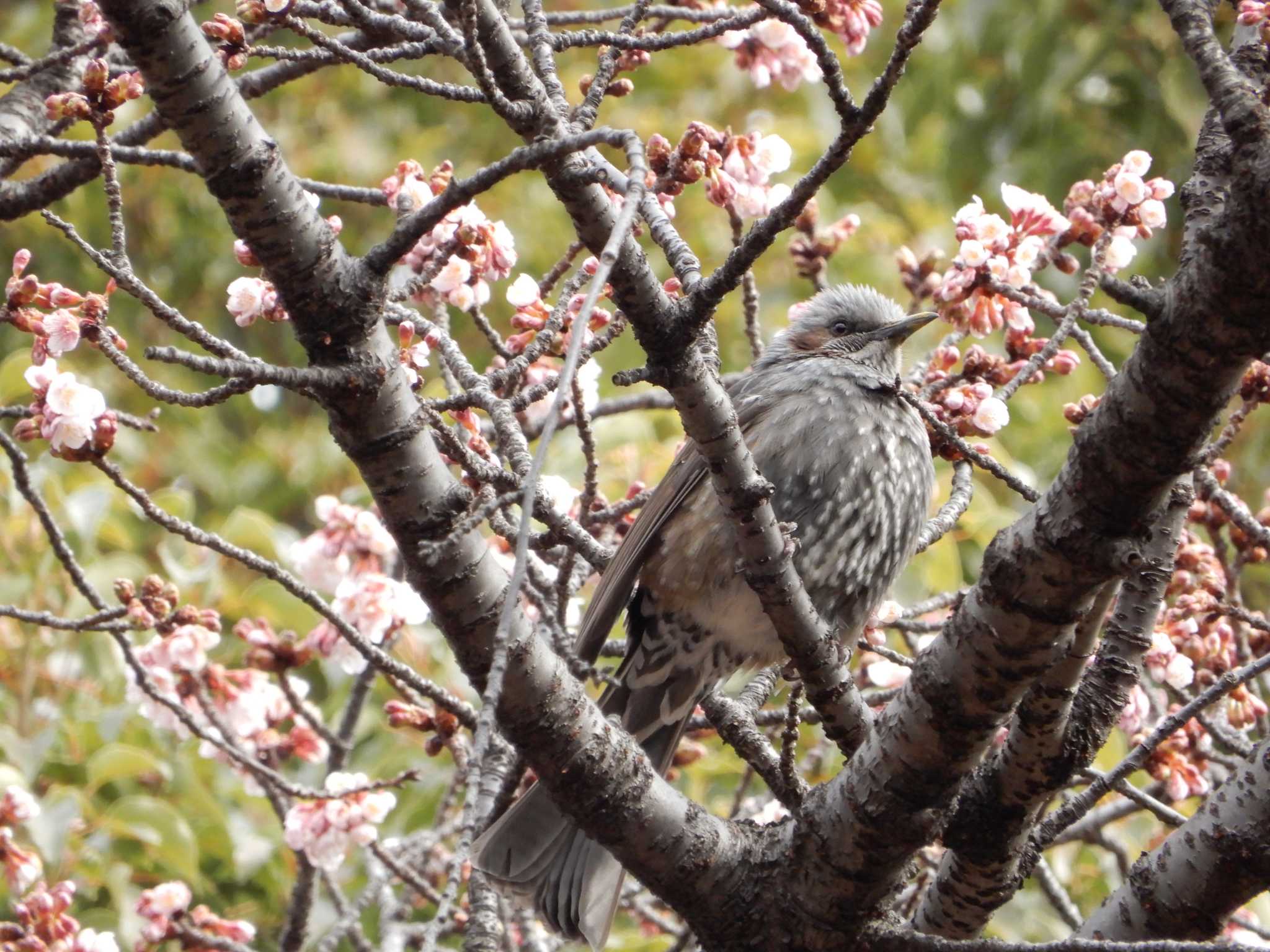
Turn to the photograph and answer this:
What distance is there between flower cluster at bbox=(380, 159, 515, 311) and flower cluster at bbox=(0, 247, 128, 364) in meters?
0.56

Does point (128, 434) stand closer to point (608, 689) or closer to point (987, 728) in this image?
point (608, 689)

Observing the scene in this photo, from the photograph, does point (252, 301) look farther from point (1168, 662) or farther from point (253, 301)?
point (1168, 662)

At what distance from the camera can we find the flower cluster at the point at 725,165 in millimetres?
2646

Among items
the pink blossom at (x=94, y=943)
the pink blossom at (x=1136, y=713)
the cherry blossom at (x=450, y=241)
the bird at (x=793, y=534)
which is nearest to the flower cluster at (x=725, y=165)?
the cherry blossom at (x=450, y=241)

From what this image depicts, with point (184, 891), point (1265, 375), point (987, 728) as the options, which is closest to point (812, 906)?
point (987, 728)

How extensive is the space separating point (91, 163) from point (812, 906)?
6.24ft

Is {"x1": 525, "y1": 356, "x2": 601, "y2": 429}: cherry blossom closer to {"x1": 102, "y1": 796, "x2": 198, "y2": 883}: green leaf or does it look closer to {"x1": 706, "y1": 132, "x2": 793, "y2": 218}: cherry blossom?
{"x1": 706, "y1": 132, "x2": 793, "y2": 218}: cherry blossom

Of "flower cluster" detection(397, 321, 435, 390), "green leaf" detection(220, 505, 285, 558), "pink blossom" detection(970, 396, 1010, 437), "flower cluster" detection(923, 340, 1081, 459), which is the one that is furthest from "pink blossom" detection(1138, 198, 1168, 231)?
"green leaf" detection(220, 505, 285, 558)

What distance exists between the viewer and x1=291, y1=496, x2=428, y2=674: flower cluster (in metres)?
3.23

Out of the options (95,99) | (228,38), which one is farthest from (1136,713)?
(95,99)

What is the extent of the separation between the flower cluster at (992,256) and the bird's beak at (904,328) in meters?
0.55

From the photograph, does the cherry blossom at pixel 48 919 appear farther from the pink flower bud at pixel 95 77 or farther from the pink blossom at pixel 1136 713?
the pink blossom at pixel 1136 713

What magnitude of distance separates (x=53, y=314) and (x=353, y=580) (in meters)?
1.08

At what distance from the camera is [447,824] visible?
3703 mm
